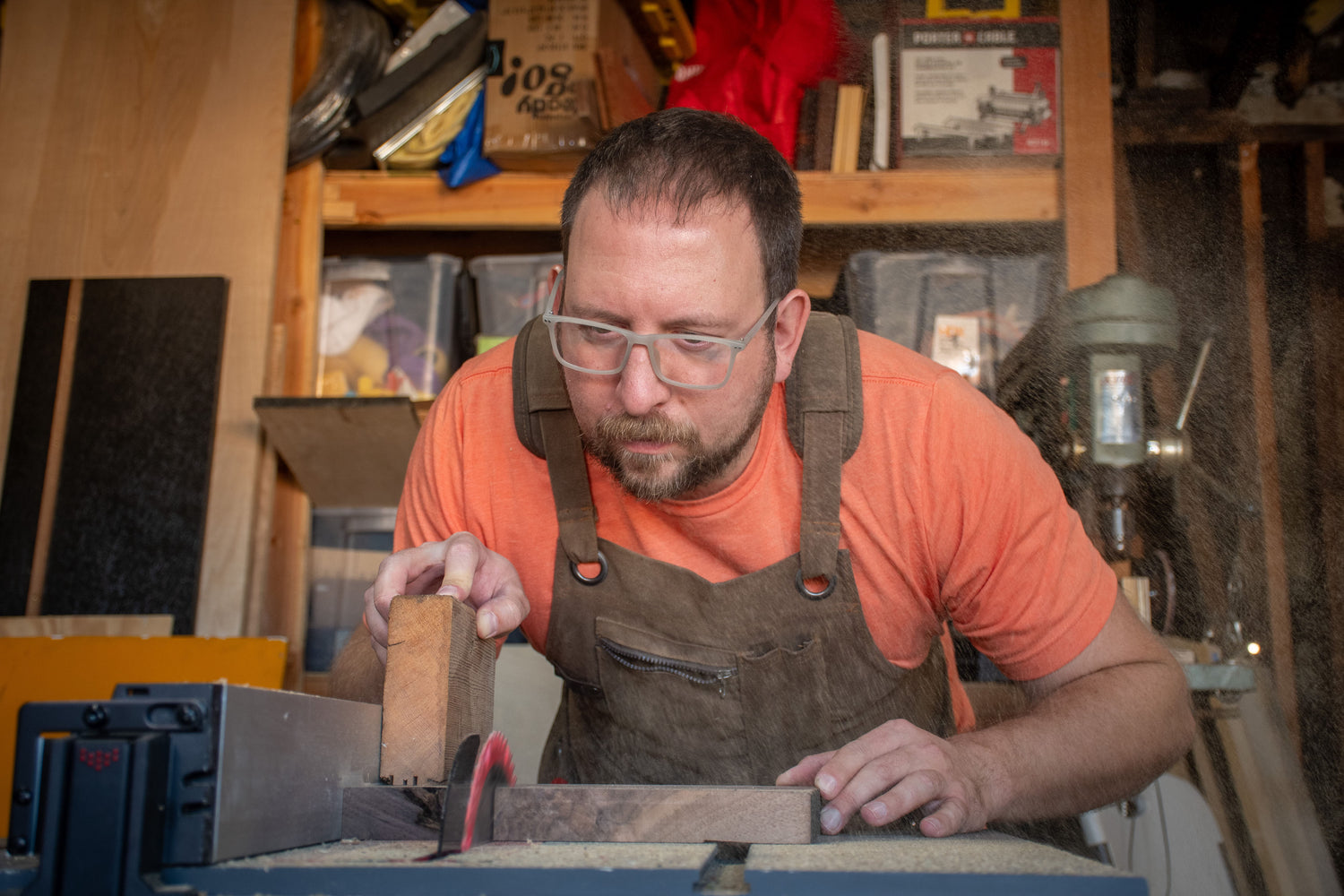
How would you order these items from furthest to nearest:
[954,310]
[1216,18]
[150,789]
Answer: [1216,18]
[954,310]
[150,789]

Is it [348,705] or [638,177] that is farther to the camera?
[638,177]

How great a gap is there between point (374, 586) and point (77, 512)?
1.63m

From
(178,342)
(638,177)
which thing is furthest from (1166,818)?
(178,342)

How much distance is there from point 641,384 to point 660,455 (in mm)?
104

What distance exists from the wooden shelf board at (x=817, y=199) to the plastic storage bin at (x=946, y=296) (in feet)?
0.36

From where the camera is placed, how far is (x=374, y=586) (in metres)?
1.12

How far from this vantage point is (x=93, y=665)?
2193 millimetres

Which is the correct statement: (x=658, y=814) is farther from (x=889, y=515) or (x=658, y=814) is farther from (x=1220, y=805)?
(x=1220, y=805)

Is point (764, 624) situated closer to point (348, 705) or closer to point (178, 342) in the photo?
point (348, 705)

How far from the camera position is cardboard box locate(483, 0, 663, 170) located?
8.00ft

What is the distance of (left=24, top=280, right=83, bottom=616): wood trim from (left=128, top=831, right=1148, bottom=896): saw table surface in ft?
6.62

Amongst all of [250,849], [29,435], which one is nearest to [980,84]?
[250,849]

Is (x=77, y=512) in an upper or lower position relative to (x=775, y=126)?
lower

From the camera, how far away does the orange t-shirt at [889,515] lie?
1325mm
